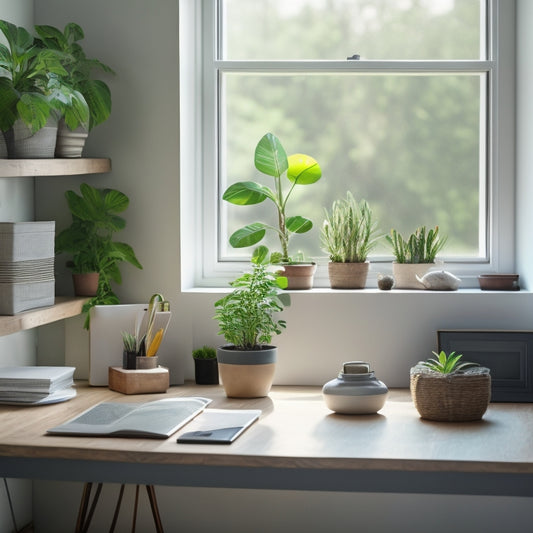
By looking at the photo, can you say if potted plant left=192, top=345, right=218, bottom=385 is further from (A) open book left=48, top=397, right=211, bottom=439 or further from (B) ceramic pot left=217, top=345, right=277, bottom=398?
(A) open book left=48, top=397, right=211, bottom=439

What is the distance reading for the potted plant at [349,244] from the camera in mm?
3562

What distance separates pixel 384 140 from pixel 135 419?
5.52ft

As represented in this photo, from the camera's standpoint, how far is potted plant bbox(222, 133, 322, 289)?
3.56m

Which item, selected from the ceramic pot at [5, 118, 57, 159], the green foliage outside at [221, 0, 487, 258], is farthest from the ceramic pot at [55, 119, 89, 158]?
the green foliage outside at [221, 0, 487, 258]

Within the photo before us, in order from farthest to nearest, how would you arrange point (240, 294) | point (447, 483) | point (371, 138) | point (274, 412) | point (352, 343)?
point (371, 138) → point (352, 343) → point (240, 294) → point (274, 412) → point (447, 483)

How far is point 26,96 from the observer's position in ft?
9.16

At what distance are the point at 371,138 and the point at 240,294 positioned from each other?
38.4 inches

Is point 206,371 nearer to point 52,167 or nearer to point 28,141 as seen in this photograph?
point 52,167

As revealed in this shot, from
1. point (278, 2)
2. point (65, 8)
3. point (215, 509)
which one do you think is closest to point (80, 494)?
point (215, 509)

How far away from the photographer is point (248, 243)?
3.58m

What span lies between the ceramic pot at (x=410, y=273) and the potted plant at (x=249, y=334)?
23.0 inches

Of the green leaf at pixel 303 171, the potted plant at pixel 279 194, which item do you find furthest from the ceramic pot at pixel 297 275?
the green leaf at pixel 303 171

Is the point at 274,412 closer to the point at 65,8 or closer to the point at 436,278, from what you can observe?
the point at 436,278

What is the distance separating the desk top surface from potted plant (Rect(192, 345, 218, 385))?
0.41m
